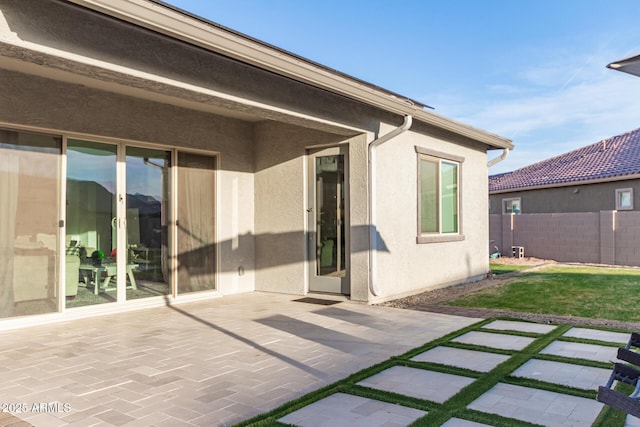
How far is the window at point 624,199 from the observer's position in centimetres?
1597

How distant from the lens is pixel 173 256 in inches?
278

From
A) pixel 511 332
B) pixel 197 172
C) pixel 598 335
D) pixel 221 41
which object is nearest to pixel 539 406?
pixel 511 332

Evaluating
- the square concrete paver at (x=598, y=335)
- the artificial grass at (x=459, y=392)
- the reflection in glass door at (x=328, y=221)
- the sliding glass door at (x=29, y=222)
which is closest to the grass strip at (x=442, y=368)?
the artificial grass at (x=459, y=392)

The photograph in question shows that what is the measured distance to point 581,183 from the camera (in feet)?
57.0

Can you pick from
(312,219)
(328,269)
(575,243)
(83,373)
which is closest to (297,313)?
(328,269)

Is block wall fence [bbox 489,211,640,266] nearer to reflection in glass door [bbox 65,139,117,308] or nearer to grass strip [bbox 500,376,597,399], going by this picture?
grass strip [bbox 500,376,597,399]

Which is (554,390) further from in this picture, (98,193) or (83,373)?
(98,193)

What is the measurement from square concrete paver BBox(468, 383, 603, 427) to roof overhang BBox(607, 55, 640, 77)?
221 cm

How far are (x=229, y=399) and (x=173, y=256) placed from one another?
428cm

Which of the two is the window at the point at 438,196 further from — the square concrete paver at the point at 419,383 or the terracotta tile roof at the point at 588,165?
the terracotta tile roof at the point at 588,165

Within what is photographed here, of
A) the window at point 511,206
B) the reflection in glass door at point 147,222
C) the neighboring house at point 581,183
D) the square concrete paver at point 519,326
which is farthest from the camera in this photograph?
the window at point 511,206

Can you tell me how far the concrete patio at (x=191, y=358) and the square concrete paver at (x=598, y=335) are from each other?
3.85 ft

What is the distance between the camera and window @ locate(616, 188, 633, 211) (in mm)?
15968

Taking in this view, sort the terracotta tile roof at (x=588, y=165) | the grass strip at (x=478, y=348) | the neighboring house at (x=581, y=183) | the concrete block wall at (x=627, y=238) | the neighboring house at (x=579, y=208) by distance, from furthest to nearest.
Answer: the terracotta tile roof at (x=588, y=165) → the neighboring house at (x=581, y=183) → the neighboring house at (x=579, y=208) → the concrete block wall at (x=627, y=238) → the grass strip at (x=478, y=348)
